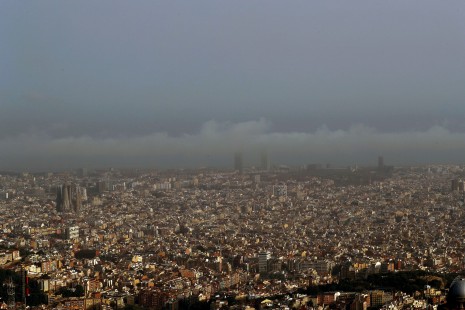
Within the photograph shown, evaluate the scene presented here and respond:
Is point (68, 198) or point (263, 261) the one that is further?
point (68, 198)

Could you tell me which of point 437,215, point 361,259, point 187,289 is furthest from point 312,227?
point 187,289

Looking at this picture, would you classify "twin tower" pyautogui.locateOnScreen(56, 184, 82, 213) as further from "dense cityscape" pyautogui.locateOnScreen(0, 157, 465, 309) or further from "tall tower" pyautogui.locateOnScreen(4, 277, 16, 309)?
"tall tower" pyautogui.locateOnScreen(4, 277, 16, 309)

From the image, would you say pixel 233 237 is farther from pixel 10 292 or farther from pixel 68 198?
pixel 68 198

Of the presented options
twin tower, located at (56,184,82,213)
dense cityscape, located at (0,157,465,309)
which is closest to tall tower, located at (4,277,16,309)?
dense cityscape, located at (0,157,465,309)

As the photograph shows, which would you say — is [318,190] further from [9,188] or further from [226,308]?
[226,308]

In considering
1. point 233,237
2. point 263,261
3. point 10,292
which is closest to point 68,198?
point 233,237
